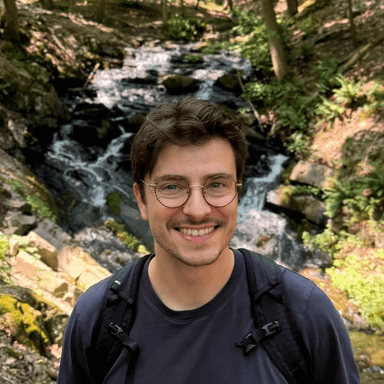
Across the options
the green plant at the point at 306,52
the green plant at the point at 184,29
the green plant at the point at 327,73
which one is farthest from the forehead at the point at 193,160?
the green plant at the point at 184,29

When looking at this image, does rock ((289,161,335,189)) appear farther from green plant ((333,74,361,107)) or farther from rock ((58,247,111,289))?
rock ((58,247,111,289))

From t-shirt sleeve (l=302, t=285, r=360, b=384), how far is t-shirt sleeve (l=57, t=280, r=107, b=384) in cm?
104

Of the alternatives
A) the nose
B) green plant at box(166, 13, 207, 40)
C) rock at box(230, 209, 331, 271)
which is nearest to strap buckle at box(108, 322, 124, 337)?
the nose

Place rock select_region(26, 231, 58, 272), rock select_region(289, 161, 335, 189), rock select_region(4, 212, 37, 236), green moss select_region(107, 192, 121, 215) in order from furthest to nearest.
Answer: green moss select_region(107, 192, 121, 215)
rock select_region(289, 161, 335, 189)
rock select_region(4, 212, 37, 236)
rock select_region(26, 231, 58, 272)

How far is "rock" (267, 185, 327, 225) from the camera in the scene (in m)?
9.17

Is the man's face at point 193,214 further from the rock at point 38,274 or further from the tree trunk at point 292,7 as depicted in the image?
the tree trunk at point 292,7

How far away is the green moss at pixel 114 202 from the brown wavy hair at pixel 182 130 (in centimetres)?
814

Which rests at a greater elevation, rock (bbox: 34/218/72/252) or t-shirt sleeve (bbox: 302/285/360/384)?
t-shirt sleeve (bbox: 302/285/360/384)

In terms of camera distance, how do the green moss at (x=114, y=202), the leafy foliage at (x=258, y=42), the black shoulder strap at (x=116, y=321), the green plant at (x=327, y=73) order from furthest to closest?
the leafy foliage at (x=258, y=42) < the green plant at (x=327, y=73) < the green moss at (x=114, y=202) < the black shoulder strap at (x=116, y=321)

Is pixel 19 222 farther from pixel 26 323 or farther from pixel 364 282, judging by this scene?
pixel 364 282

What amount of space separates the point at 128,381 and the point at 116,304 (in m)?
0.36

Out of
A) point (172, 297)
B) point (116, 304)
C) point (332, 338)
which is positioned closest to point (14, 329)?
point (116, 304)

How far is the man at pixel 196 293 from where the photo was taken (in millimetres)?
1481

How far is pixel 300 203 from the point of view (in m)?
9.63
